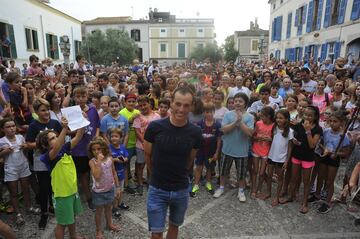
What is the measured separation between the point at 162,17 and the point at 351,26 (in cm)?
4768

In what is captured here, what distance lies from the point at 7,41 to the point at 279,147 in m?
16.2

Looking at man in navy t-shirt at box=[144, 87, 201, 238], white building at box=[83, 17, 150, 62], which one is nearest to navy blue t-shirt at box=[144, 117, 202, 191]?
man in navy t-shirt at box=[144, 87, 201, 238]

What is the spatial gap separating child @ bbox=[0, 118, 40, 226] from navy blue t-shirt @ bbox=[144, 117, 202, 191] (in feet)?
6.85

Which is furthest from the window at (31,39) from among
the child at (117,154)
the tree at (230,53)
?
the tree at (230,53)

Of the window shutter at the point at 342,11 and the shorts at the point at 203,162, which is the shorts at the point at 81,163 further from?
the window shutter at the point at 342,11

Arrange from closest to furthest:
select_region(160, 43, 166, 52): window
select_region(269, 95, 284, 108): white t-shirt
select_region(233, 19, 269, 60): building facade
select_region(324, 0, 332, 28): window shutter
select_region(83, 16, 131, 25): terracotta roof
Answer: select_region(269, 95, 284, 108): white t-shirt, select_region(324, 0, 332, 28): window shutter, select_region(83, 16, 131, 25): terracotta roof, select_region(233, 19, 269, 60): building facade, select_region(160, 43, 166, 52): window

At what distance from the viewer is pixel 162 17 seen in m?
56.6

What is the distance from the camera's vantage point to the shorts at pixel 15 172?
371 cm

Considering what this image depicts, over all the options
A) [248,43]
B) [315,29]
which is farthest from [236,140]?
[248,43]

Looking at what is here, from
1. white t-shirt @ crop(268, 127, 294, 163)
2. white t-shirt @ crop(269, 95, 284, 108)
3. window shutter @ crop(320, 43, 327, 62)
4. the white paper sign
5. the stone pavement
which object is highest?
window shutter @ crop(320, 43, 327, 62)

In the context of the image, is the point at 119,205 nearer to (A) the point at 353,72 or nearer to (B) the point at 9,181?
(B) the point at 9,181

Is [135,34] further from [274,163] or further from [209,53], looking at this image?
[274,163]

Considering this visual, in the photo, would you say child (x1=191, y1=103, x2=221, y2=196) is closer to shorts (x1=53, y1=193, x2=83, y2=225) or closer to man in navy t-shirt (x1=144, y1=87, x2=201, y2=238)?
man in navy t-shirt (x1=144, y1=87, x2=201, y2=238)

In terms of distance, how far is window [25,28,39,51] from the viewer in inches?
722
